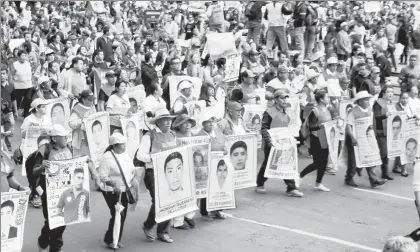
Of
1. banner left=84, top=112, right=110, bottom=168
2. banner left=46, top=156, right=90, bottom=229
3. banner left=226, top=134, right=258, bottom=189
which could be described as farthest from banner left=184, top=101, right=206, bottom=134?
banner left=46, top=156, right=90, bottom=229

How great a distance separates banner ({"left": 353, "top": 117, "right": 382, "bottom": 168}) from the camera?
14.1 metres

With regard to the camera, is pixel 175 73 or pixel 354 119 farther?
pixel 175 73

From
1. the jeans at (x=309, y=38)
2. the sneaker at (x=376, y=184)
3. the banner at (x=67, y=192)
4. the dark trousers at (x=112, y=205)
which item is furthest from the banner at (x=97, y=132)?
the jeans at (x=309, y=38)

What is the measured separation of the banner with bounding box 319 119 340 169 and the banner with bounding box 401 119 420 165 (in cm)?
159

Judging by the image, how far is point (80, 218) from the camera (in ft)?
32.9

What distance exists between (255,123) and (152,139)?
15.6 ft

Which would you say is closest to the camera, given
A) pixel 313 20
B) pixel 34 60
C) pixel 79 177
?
pixel 79 177

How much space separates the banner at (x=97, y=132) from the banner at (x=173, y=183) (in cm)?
238

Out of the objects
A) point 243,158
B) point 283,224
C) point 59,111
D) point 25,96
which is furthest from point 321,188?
point 25,96

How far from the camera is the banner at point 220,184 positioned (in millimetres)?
11719

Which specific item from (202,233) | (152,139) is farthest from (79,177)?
(202,233)

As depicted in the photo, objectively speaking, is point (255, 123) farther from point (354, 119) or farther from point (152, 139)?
point (152, 139)

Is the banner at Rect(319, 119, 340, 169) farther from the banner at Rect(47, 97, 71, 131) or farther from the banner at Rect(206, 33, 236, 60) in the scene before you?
the banner at Rect(206, 33, 236, 60)

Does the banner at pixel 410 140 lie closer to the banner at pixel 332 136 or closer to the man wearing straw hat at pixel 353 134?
the man wearing straw hat at pixel 353 134
